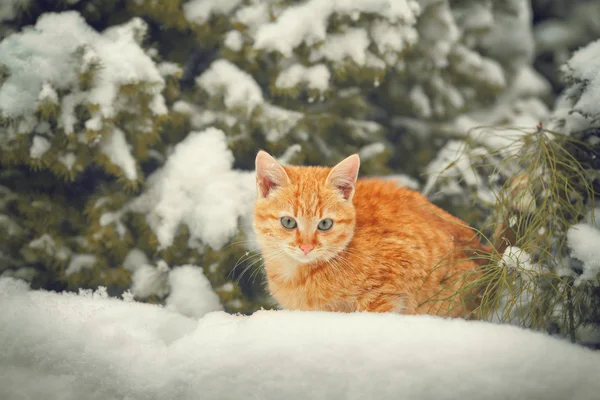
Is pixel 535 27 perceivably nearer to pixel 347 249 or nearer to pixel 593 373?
pixel 347 249

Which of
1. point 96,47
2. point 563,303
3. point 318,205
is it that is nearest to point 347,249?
point 318,205

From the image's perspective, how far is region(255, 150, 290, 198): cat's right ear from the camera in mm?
1488

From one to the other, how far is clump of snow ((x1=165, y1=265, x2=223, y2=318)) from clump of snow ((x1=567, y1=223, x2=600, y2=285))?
1.28 meters

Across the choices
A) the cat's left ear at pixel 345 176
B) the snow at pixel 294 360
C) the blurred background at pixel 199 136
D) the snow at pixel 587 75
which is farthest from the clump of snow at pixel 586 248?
the cat's left ear at pixel 345 176

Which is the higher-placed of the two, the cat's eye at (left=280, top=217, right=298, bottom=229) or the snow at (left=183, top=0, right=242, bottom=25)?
the snow at (left=183, top=0, right=242, bottom=25)

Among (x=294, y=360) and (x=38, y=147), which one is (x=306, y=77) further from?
(x=294, y=360)

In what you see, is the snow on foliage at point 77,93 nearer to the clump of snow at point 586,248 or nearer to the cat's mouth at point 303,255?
the cat's mouth at point 303,255

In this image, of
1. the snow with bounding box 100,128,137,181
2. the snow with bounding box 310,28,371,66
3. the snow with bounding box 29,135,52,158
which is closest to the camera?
the snow with bounding box 29,135,52,158

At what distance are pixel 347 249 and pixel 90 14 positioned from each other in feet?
4.61

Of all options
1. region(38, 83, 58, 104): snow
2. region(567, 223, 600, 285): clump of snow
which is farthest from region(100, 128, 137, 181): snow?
region(567, 223, 600, 285): clump of snow

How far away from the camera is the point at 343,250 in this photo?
1527 millimetres

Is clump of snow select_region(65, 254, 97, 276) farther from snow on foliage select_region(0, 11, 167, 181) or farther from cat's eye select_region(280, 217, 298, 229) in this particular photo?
cat's eye select_region(280, 217, 298, 229)

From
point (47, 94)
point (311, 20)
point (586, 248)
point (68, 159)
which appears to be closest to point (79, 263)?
point (68, 159)

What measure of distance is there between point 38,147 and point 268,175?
0.89 m
